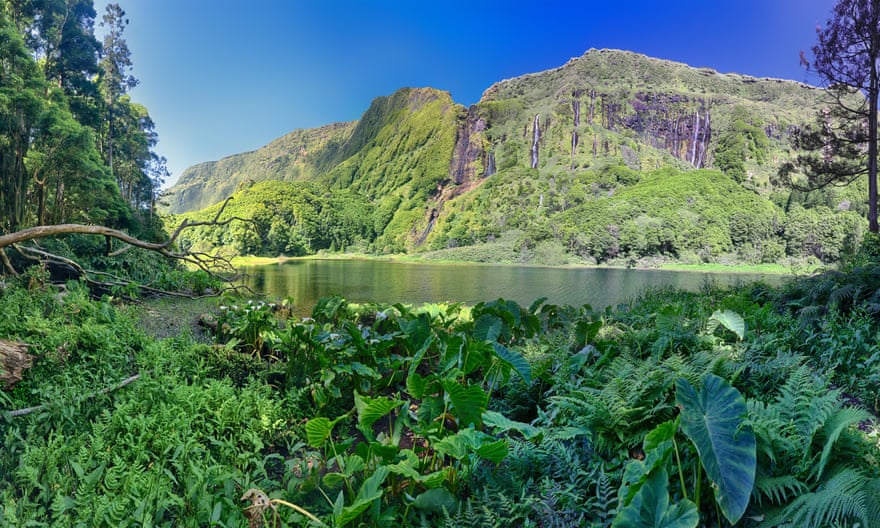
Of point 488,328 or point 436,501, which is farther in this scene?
point 488,328

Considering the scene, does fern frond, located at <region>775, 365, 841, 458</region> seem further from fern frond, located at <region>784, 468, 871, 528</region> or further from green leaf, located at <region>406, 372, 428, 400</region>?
green leaf, located at <region>406, 372, 428, 400</region>

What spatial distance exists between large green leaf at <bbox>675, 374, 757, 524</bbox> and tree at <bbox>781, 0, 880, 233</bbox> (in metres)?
13.8

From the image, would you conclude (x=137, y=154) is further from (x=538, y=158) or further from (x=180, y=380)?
(x=538, y=158)

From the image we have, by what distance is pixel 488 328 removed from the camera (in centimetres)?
394

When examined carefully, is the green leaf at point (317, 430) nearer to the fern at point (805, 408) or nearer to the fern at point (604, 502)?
the fern at point (604, 502)

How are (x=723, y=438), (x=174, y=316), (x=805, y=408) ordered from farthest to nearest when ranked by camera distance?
(x=174, y=316) < (x=805, y=408) < (x=723, y=438)

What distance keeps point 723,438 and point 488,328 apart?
269 cm

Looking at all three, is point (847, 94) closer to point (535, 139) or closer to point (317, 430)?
point (317, 430)

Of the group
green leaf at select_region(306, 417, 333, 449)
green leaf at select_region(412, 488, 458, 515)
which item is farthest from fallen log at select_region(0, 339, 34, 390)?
green leaf at select_region(412, 488, 458, 515)

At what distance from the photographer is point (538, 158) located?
110000 millimetres

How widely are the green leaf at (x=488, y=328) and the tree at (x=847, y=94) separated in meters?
12.8

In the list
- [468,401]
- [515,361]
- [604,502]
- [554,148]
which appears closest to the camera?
[604,502]

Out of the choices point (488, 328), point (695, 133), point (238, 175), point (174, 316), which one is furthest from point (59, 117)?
point (238, 175)

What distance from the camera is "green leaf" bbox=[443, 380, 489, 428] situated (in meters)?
1.95
